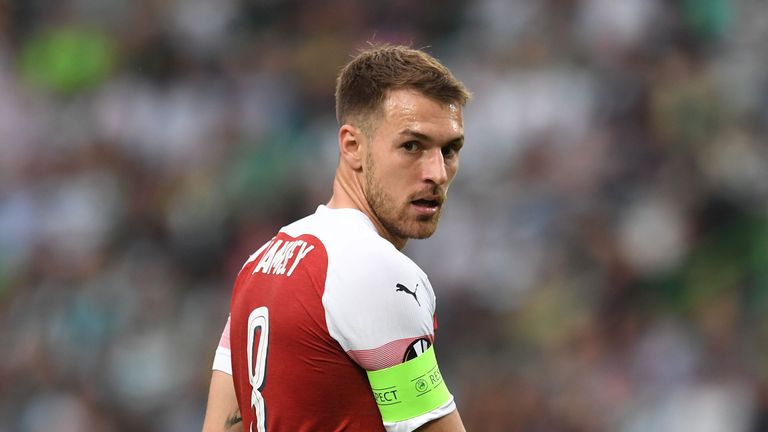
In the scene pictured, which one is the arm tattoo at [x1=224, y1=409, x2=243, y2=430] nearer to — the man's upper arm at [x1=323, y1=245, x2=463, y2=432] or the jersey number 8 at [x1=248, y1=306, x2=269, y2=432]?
the jersey number 8 at [x1=248, y1=306, x2=269, y2=432]

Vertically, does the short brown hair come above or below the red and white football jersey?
above

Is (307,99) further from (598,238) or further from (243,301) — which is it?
(243,301)

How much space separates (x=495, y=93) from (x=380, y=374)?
5681 mm

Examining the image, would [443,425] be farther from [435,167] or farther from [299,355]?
[435,167]

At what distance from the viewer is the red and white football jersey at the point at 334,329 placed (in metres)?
2.65

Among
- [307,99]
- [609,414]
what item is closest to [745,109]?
[609,414]

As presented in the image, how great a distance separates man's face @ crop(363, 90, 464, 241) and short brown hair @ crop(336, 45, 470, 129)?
26 millimetres

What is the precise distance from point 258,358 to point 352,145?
2.12 feet

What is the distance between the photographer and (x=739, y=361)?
693 centimetres

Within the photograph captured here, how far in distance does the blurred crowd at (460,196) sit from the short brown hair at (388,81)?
423 cm

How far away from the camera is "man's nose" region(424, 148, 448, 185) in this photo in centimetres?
297

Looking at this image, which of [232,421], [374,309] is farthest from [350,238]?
[232,421]

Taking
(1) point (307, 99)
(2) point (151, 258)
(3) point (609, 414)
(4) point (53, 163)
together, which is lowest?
(3) point (609, 414)

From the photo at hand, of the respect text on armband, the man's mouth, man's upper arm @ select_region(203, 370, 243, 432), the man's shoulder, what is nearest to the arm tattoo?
man's upper arm @ select_region(203, 370, 243, 432)
